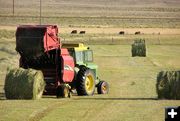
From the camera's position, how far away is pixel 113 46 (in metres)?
58.2

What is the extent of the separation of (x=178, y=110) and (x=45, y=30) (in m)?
13.4

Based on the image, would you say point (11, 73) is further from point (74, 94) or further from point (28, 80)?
point (74, 94)

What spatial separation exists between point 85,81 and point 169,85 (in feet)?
13.8

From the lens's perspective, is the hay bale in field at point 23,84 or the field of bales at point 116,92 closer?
the field of bales at point 116,92

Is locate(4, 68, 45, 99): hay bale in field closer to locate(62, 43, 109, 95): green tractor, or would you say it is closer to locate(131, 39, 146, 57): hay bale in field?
locate(62, 43, 109, 95): green tractor

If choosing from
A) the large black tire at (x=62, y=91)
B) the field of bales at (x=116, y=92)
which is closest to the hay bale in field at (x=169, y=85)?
the field of bales at (x=116, y=92)

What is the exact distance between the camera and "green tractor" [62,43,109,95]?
24.6m

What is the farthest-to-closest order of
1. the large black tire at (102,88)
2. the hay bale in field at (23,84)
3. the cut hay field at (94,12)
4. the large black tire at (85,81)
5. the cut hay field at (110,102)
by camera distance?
the cut hay field at (94,12) < the large black tire at (102,88) < the large black tire at (85,81) < the hay bale in field at (23,84) < the cut hay field at (110,102)

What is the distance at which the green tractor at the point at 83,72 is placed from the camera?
80.7 feet

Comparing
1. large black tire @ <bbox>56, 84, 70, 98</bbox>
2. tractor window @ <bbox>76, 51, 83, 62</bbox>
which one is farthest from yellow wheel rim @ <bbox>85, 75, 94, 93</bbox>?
large black tire @ <bbox>56, 84, 70, 98</bbox>

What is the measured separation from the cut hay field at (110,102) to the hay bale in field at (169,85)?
503 millimetres

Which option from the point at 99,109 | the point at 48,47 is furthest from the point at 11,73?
the point at 99,109

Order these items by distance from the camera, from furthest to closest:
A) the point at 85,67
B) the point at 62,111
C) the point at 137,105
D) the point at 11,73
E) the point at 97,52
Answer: the point at 97,52, the point at 85,67, the point at 11,73, the point at 137,105, the point at 62,111

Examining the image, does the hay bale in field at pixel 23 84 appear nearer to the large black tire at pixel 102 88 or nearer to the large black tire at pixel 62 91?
the large black tire at pixel 62 91
